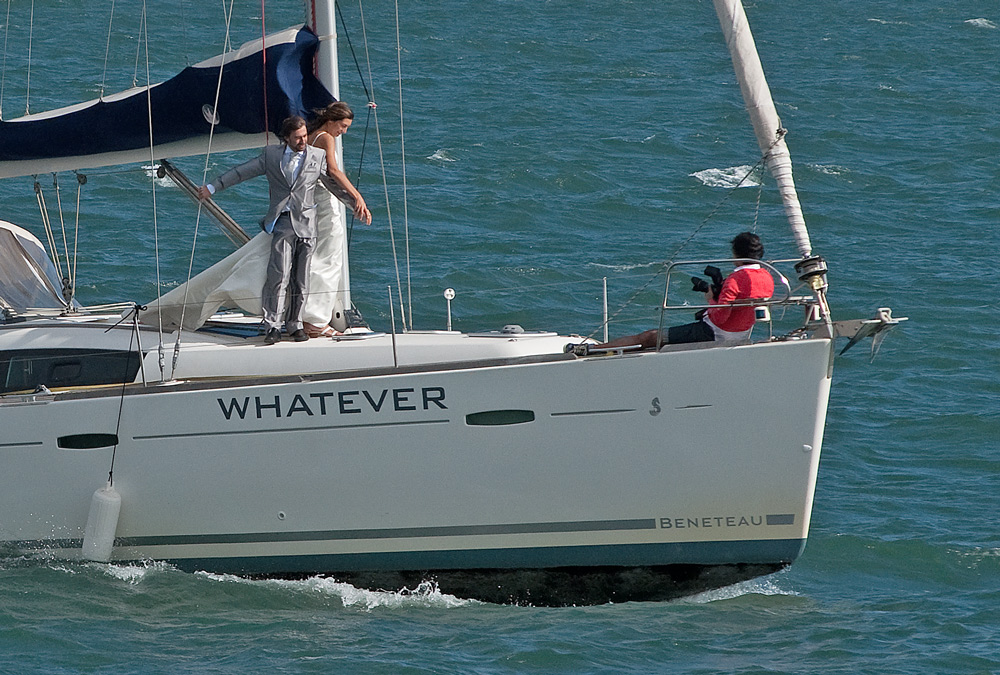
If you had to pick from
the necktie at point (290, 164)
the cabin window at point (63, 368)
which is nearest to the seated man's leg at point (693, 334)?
the necktie at point (290, 164)

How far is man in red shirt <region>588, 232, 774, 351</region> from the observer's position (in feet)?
27.9

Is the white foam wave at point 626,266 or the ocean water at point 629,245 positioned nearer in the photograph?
the ocean water at point 629,245

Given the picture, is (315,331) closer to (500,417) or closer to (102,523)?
(500,417)

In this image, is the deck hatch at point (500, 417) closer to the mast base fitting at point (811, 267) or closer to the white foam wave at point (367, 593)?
the white foam wave at point (367, 593)

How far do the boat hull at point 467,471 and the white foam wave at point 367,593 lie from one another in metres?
0.07

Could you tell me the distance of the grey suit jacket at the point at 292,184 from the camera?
9164 mm

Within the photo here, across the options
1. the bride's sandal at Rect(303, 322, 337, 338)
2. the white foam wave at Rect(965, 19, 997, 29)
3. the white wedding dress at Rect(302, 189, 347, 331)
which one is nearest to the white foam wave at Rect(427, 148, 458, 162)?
the white wedding dress at Rect(302, 189, 347, 331)

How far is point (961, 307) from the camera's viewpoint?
53.3 feet

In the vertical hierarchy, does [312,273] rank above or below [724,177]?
below

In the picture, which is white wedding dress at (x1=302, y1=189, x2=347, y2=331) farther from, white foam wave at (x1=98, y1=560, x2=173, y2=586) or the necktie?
white foam wave at (x1=98, y1=560, x2=173, y2=586)

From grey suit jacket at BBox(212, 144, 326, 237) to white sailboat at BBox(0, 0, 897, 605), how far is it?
0.80 meters

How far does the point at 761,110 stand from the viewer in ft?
27.9

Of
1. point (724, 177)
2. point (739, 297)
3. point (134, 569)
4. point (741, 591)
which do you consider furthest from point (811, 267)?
point (724, 177)

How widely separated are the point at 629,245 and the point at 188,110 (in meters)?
9.36
